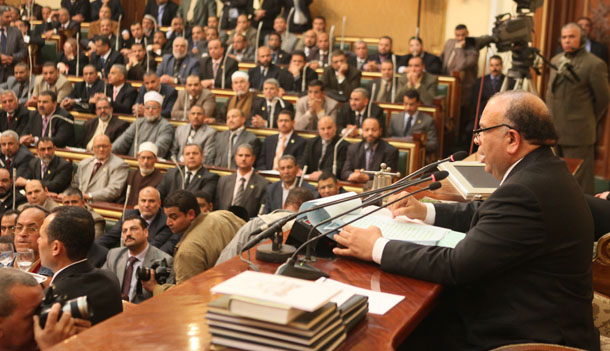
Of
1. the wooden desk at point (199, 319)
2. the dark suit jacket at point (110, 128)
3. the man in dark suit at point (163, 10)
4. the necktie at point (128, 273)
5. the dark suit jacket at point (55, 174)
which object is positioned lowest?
the necktie at point (128, 273)

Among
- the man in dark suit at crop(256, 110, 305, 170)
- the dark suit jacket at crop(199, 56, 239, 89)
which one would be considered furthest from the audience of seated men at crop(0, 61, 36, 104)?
the man in dark suit at crop(256, 110, 305, 170)

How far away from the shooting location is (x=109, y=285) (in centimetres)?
223

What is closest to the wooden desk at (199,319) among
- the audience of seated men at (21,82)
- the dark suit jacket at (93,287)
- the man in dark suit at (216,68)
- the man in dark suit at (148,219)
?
the dark suit jacket at (93,287)

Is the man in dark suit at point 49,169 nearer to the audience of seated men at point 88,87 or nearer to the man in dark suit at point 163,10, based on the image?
the audience of seated men at point 88,87

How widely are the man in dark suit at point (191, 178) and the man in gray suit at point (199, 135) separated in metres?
0.83

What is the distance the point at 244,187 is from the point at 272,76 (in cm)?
257

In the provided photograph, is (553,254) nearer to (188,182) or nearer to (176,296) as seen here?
(176,296)

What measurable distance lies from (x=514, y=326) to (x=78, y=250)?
1544mm

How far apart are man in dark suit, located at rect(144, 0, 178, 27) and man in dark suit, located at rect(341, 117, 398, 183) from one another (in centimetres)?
504

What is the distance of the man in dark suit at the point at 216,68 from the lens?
7.67m

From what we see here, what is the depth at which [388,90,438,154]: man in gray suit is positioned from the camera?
6125mm

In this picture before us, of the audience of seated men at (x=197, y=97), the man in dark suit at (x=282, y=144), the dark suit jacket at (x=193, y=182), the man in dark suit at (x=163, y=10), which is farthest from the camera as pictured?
the man in dark suit at (x=163, y=10)

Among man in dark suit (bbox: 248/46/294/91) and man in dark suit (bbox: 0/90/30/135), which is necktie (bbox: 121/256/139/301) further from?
man in dark suit (bbox: 248/46/294/91)

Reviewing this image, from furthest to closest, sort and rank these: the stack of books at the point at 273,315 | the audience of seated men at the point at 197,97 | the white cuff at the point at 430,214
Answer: the audience of seated men at the point at 197,97, the white cuff at the point at 430,214, the stack of books at the point at 273,315
